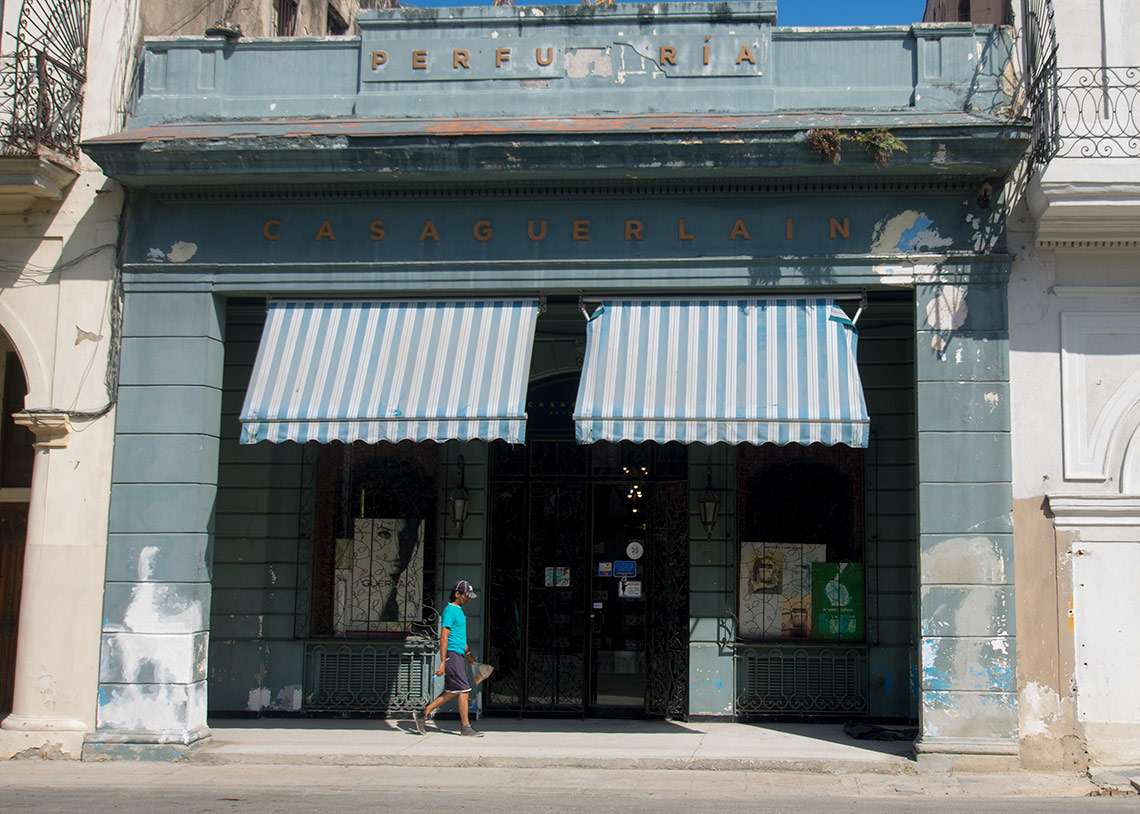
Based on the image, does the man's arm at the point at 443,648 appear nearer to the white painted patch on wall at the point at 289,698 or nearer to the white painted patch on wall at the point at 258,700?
the white painted patch on wall at the point at 289,698

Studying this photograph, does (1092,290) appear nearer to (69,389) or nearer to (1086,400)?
(1086,400)

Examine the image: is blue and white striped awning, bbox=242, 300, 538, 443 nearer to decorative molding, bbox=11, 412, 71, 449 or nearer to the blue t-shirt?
decorative molding, bbox=11, 412, 71, 449

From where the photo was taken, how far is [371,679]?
13.6m

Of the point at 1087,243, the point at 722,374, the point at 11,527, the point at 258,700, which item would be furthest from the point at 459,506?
the point at 1087,243

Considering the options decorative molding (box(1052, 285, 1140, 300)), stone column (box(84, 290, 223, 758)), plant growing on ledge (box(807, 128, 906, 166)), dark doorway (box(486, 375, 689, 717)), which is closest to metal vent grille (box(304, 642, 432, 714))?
dark doorway (box(486, 375, 689, 717))

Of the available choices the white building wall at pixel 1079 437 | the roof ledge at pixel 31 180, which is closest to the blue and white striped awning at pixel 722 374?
the white building wall at pixel 1079 437

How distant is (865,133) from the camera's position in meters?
10.6

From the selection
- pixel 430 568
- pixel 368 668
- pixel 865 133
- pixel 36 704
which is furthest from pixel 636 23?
pixel 36 704

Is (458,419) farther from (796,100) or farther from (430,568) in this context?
(796,100)

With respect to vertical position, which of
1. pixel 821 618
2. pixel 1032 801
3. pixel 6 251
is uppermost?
pixel 6 251

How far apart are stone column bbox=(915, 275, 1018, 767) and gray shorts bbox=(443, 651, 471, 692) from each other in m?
4.26

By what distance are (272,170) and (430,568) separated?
15.6 ft

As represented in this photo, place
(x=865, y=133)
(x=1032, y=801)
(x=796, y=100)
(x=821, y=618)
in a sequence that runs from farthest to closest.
Answer: (x=821, y=618) → (x=796, y=100) → (x=865, y=133) → (x=1032, y=801)

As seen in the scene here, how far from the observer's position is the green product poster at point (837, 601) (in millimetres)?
13336
